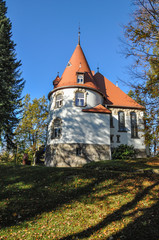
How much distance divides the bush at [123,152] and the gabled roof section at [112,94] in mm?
5523

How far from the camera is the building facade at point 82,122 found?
60.5 feet

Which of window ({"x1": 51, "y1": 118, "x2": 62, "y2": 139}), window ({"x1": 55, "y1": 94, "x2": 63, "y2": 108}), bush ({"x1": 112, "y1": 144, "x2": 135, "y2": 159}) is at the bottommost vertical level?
bush ({"x1": 112, "y1": 144, "x2": 135, "y2": 159})

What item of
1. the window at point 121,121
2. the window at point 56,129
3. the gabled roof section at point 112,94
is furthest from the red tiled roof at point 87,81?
the window at point 56,129

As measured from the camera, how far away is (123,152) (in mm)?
20312

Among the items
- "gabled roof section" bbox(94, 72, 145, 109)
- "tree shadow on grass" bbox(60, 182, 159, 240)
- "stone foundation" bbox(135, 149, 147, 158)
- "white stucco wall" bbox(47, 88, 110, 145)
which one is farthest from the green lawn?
"gabled roof section" bbox(94, 72, 145, 109)

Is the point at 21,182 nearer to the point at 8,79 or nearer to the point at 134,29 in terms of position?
the point at 134,29

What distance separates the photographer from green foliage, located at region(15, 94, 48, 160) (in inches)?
1048

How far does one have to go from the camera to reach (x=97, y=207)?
21.5 ft

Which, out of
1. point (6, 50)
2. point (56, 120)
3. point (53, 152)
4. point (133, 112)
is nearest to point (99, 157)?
point (53, 152)

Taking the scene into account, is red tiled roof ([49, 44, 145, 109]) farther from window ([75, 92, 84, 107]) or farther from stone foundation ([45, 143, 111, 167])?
stone foundation ([45, 143, 111, 167])

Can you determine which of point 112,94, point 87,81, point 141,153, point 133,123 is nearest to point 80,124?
point 87,81

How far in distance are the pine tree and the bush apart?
1301 cm

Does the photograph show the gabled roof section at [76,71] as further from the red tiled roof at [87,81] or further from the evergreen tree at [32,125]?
the evergreen tree at [32,125]

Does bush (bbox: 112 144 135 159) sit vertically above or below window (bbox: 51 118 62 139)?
below
